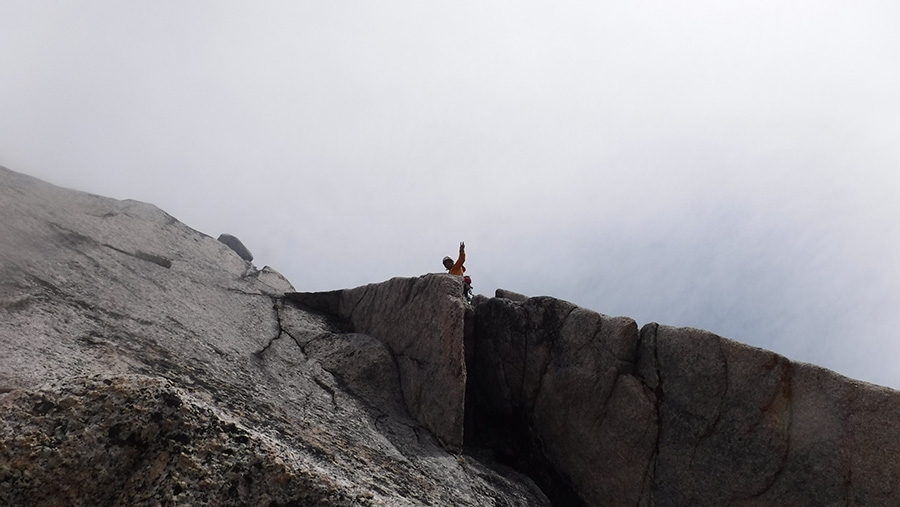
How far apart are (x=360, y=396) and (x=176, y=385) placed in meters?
6.80

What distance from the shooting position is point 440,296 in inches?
746

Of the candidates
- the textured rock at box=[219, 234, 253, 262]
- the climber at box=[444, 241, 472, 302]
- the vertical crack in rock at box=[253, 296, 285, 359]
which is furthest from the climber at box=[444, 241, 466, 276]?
the textured rock at box=[219, 234, 253, 262]

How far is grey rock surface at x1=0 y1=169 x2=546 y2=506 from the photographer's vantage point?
332 inches

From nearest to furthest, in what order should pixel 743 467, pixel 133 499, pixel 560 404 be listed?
pixel 133 499, pixel 743 467, pixel 560 404

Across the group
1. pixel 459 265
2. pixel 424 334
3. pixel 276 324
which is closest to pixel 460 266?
pixel 459 265

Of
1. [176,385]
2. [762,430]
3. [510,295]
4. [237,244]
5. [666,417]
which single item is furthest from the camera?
[237,244]

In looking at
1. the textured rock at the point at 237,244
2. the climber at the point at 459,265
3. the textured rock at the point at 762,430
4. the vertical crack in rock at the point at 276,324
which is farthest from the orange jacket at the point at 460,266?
the textured rock at the point at 237,244

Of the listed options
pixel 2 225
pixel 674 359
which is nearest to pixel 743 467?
pixel 674 359

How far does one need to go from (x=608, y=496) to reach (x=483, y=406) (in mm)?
4690

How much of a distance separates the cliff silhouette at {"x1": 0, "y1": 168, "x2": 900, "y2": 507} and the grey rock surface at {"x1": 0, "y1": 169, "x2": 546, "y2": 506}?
0.13 feet

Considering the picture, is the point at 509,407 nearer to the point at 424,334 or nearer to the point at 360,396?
the point at 424,334

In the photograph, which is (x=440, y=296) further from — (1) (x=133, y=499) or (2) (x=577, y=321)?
(1) (x=133, y=499)

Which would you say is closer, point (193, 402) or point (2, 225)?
point (193, 402)

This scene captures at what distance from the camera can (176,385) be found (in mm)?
10859
